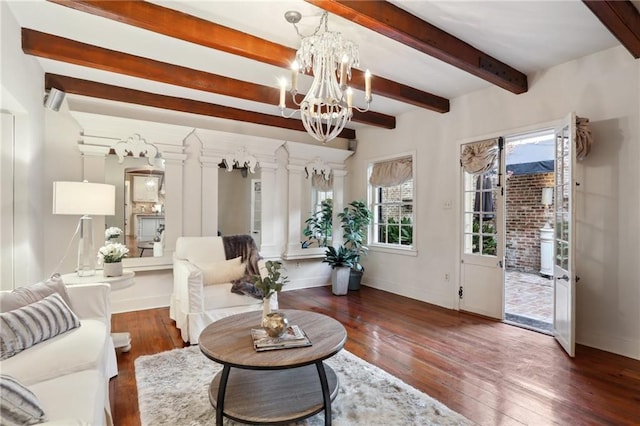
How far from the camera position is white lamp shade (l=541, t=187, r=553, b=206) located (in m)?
6.17

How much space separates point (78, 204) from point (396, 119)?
4192 mm

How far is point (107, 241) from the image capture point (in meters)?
3.94

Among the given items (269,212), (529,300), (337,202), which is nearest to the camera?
(529,300)

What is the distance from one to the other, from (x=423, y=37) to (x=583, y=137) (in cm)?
175

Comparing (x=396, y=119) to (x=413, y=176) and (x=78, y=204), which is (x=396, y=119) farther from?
(x=78, y=204)

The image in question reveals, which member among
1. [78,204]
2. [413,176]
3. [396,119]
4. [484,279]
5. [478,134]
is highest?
[396,119]

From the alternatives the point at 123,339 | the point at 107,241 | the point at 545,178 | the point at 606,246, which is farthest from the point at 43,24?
the point at 545,178

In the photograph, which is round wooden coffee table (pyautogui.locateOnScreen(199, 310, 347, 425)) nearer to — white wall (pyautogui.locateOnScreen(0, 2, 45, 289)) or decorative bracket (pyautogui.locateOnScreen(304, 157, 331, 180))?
white wall (pyautogui.locateOnScreen(0, 2, 45, 289))

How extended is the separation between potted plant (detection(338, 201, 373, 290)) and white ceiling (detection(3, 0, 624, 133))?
218 centimetres

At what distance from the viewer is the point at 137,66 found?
309 centimetres

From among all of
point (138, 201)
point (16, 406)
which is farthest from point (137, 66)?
point (16, 406)

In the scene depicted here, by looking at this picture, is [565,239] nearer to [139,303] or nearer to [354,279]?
[354,279]

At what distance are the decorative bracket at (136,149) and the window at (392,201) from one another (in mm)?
3299

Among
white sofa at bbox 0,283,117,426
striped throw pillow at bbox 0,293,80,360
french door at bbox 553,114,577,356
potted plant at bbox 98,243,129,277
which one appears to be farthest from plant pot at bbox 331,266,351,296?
striped throw pillow at bbox 0,293,80,360
